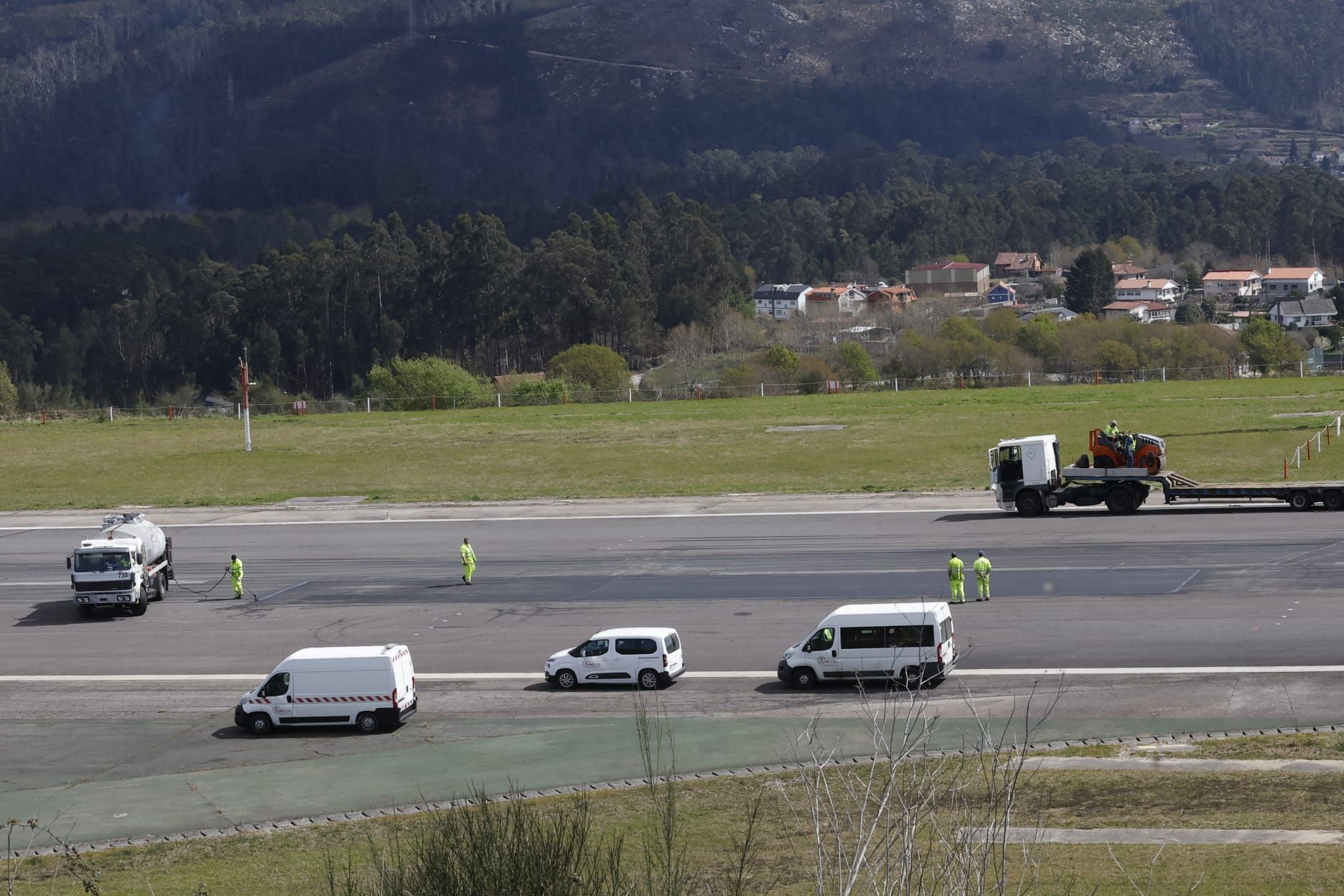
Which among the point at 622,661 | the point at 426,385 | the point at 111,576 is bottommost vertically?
the point at 622,661

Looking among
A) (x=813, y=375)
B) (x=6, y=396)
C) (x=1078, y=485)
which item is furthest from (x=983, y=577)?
(x=6, y=396)

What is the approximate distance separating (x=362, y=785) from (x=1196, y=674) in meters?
17.5

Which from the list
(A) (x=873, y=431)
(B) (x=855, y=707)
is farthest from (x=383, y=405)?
(B) (x=855, y=707)

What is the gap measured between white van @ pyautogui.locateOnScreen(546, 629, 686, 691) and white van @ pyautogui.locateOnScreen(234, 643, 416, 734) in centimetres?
396

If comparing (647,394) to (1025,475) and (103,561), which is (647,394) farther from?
(103,561)

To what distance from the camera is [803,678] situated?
32188 millimetres

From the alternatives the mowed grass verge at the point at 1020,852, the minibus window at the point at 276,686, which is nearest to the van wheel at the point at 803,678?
the mowed grass verge at the point at 1020,852

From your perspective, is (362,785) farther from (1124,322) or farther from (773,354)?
(1124,322)

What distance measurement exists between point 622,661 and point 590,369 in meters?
87.6

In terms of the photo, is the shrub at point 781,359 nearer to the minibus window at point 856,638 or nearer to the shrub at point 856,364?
the shrub at point 856,364

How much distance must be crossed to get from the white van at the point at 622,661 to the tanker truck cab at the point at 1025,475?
73.4 ft

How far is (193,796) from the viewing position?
26812mm

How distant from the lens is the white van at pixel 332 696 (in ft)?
100

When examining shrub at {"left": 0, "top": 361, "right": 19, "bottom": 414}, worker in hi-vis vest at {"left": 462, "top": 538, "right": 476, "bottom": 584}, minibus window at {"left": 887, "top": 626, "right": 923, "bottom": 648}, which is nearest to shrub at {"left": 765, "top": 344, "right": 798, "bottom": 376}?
shrub at {"left": 0, "top": 361, "right": 19, "bottom": 414}
